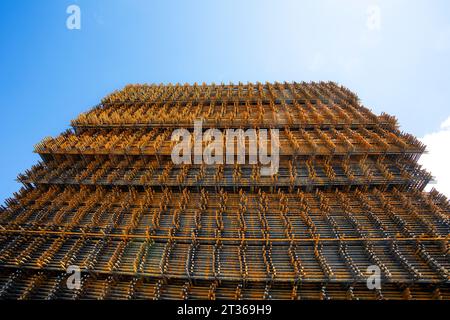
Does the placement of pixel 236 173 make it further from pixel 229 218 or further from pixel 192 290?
pixel 192 290

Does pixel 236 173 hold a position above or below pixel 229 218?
above

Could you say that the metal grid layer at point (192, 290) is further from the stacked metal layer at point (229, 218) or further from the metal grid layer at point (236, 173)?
the metal grid layer at point (236, 173)

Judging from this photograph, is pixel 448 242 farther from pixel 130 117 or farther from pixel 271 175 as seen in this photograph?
pixel 130 117

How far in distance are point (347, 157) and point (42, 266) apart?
1544cm

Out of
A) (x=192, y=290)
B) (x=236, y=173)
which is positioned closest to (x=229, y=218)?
(x=236, y=173)

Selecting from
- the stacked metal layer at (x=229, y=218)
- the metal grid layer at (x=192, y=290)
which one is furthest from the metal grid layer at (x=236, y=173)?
the metal grid layer at (x=192, y=290)

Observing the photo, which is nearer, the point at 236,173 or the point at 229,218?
the point at 229,218

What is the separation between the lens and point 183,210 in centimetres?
1227

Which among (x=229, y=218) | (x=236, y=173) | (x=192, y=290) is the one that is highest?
(x=236, y=173)

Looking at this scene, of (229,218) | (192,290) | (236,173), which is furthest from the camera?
(236,173)

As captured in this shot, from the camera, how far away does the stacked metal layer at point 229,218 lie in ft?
31.1

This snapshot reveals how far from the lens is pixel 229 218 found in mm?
11703

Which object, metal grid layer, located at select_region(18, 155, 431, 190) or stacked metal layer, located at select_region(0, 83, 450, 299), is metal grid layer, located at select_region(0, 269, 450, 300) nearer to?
stacked metal layer, located at select_region(0, 83, 450, 299)
